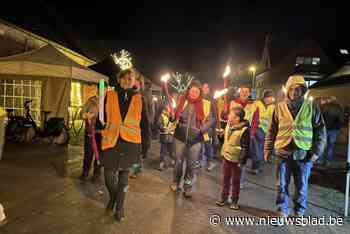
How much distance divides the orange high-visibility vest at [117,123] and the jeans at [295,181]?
230cm

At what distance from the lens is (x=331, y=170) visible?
830 centimetres

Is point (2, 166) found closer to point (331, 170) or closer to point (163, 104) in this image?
point (163, 104)

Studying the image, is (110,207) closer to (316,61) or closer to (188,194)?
(188,194)

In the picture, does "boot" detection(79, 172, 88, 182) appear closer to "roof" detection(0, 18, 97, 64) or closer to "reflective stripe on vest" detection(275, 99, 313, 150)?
"reflective stripe on vest" detection(275, 99, 313, 150)

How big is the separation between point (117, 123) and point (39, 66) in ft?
24.4

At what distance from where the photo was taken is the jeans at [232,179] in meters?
4.96

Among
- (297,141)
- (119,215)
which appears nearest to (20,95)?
(119,215)

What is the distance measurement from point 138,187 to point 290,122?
121 inches

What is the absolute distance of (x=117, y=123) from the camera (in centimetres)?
411

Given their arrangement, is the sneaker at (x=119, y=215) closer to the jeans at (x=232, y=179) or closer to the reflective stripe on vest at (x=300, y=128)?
the jeans at (x=232, y=179)

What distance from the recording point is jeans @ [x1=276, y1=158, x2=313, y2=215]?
14.7ft

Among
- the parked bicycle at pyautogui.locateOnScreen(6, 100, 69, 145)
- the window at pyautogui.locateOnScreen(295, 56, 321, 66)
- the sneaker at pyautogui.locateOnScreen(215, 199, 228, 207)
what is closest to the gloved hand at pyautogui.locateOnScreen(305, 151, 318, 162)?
the sneaker at pyautogui.locateOnScreen(215, 199, 228, 207)

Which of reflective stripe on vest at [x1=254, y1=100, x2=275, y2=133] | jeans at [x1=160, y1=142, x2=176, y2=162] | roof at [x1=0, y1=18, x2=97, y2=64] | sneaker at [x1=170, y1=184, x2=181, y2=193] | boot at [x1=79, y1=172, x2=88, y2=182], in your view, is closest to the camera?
sneaker at [x1=170, y1=184, x2=181, y2=193]

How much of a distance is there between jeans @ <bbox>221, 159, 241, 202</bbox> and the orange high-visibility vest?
177 cm
